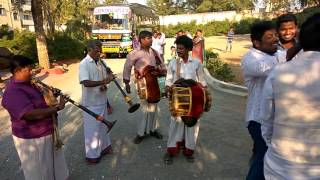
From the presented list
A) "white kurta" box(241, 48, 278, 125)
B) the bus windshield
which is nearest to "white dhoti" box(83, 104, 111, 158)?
"white kurta" box(241, 48, 278, 125)

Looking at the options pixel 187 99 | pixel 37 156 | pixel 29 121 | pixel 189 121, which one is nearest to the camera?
pixel 29 121

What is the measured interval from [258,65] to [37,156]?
97.8 inches

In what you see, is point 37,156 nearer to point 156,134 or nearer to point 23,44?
point 156,134

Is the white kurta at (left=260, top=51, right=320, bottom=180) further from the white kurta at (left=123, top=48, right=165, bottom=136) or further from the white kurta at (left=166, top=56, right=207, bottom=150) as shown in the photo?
the white kurta at (left=123, top=48, right=165, bottom=136)

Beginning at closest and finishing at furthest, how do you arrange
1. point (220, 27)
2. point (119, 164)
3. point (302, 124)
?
point (302, 124) < point (119, 164) < point (220, 27)

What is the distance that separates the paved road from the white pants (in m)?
0.29

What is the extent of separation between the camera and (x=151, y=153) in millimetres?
5551

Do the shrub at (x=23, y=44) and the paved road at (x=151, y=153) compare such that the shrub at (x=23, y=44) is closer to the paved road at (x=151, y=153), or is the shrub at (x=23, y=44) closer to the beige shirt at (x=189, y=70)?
the paved road at (x=151, y=153)

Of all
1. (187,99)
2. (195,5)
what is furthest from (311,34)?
(195,5)

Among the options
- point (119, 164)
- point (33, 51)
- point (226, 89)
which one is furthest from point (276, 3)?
point (119, 164)

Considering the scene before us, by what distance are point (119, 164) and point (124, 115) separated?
2668mm

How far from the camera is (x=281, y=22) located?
3.92m

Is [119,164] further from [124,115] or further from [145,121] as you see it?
[124,115]

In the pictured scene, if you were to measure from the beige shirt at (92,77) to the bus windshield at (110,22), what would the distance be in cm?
1609
